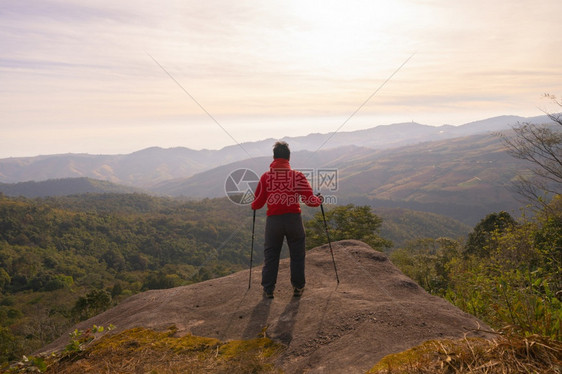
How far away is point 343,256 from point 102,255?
358 feet

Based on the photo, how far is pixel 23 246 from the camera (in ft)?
318

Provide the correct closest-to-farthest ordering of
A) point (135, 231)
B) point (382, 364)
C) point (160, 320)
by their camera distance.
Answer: point (382, 364) → point (160, 320) → point (135, 231)

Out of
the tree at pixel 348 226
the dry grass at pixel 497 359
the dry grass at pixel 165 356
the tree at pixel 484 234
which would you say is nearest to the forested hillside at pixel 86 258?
the tree at pixel 348 226

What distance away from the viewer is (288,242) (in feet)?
21.8

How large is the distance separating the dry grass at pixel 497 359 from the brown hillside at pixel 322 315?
291 mm

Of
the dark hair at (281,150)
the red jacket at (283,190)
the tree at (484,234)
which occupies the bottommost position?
the tree at (484,234)

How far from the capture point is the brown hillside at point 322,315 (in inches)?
159

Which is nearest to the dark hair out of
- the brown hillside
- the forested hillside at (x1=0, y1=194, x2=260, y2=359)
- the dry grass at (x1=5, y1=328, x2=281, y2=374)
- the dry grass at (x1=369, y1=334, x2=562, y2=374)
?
the brown hillside

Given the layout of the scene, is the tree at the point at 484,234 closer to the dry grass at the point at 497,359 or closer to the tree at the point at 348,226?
the tree at the point at 348,226

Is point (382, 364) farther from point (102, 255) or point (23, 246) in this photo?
point (23, 246)

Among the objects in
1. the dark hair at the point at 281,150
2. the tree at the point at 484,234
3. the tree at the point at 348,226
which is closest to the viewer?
the dark hair at the point at 281,150

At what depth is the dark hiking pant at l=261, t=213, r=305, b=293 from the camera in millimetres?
6594

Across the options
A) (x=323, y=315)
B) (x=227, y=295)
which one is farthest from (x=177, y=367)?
(x=227, y=295)

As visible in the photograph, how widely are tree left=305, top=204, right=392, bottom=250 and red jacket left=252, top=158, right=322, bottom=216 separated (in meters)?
25.2
